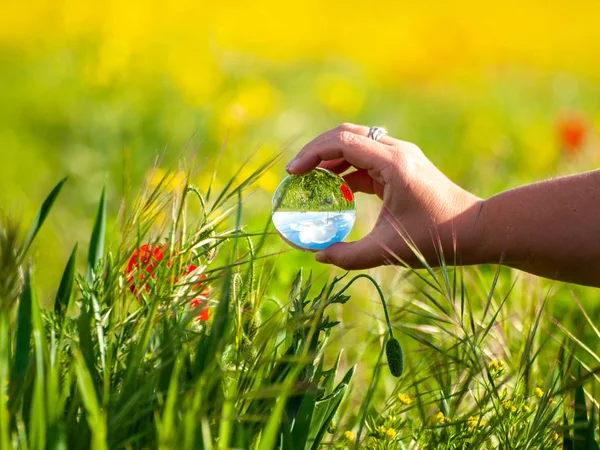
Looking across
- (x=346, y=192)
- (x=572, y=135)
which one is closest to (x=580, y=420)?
(x=346, y=192)

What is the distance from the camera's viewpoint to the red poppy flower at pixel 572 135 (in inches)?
169

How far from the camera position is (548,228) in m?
1.61

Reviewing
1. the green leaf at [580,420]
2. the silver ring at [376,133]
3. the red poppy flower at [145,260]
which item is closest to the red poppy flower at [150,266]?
the red poppy flower at [145,260]

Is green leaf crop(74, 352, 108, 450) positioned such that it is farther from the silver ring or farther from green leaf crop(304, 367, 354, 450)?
the silver ring

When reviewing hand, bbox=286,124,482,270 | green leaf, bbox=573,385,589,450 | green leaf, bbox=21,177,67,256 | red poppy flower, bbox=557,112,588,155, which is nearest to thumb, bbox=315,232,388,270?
hand, bbox=286,124,482,270

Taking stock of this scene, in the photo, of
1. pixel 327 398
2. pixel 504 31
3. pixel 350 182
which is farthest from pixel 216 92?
pixel 504 31

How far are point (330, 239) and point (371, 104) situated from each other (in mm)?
5546

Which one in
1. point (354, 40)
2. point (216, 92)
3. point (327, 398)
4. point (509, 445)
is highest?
point (354, 40)

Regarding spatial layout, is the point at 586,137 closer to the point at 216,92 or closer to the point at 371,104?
the point at 216,92

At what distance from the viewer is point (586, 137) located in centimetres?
443

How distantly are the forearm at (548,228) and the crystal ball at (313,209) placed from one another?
0.90 feet

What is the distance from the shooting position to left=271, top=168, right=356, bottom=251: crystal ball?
64.1 inches

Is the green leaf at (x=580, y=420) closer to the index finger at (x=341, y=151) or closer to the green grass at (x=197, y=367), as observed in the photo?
the green grass at (x=197, y=367)

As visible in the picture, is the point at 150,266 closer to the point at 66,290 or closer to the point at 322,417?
the point at 66,290
